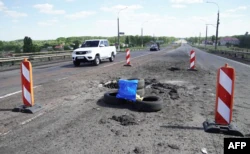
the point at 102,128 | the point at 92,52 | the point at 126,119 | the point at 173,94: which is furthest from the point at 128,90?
the point at 92,52

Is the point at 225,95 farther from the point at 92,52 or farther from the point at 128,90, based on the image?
the point at 92,52

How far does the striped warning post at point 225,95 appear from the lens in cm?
497

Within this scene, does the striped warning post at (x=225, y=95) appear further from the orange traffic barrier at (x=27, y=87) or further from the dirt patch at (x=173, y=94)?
the orange traffic barrier at (x=27, y=87)

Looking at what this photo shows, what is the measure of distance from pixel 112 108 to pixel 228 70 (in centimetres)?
321

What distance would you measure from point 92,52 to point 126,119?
14.2 metres

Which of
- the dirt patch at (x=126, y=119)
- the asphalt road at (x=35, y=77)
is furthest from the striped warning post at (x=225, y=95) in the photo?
the asphalt road at (x=35, y=77)

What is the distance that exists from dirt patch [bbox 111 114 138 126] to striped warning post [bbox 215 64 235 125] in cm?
187

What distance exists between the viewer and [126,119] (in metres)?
5.60

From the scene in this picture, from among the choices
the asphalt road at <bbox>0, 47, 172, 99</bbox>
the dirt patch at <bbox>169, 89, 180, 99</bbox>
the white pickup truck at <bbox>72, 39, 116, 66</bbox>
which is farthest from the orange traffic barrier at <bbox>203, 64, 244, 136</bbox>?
the white pickup truck at <bbox>72, 39, 116, 66</bbox>

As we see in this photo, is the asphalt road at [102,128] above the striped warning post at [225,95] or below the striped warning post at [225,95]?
below

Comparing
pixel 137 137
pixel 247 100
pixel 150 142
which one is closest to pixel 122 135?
pixel 137 137

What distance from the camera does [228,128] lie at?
4.91 meters

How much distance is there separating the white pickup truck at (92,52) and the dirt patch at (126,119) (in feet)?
45.2

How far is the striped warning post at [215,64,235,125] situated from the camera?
16.3 feet
